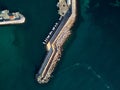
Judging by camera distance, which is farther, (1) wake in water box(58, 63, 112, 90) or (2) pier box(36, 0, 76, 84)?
(2) pier box(36, 0, 76, 84)

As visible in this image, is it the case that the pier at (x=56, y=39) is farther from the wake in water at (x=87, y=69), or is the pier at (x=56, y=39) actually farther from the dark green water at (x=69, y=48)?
the wake in water at (x=87, y=69)

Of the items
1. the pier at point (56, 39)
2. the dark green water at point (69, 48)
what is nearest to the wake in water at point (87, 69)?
the dark green water at point (69, 48)

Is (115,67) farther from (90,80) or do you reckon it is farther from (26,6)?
(26,6)

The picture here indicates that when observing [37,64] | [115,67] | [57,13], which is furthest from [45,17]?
[115,67]

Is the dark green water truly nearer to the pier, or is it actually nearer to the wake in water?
the wake in water

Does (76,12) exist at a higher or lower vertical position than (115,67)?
Answer: higher

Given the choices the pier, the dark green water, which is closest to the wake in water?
the dark green water
